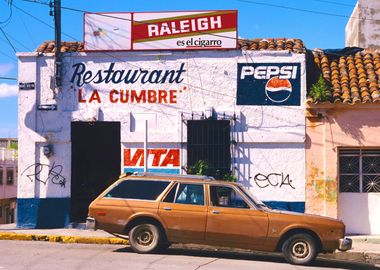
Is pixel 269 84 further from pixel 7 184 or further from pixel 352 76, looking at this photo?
pixel 7 184

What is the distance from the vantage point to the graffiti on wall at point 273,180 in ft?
50.6

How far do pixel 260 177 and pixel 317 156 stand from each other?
157 centimetres

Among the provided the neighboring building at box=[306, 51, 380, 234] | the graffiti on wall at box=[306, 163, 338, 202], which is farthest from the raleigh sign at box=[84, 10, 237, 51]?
the graffiti on wall at box=[306, 163, 338, 202]

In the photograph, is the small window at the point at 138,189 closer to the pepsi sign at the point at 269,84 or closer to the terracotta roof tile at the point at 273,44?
the pepsi sign at the point at 269,84

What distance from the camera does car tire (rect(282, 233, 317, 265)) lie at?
1134 centimetres

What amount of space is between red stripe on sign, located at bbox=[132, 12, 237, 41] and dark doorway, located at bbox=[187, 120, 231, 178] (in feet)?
8.25

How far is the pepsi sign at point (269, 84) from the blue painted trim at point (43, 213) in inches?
217

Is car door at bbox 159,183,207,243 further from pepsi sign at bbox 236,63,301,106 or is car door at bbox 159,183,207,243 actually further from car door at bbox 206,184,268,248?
pepsi sign at bbox 236,63,301,106

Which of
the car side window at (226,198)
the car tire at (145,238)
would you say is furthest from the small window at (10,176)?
the car side window at (226,198)

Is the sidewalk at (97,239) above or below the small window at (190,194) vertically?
below

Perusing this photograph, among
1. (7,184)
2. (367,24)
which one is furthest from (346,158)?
(7,184)

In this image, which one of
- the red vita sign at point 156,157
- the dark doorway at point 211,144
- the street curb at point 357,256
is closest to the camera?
the street curb at point 357,256

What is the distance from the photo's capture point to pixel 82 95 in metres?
16.2

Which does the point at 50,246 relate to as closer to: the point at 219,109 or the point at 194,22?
the point at 219,109
